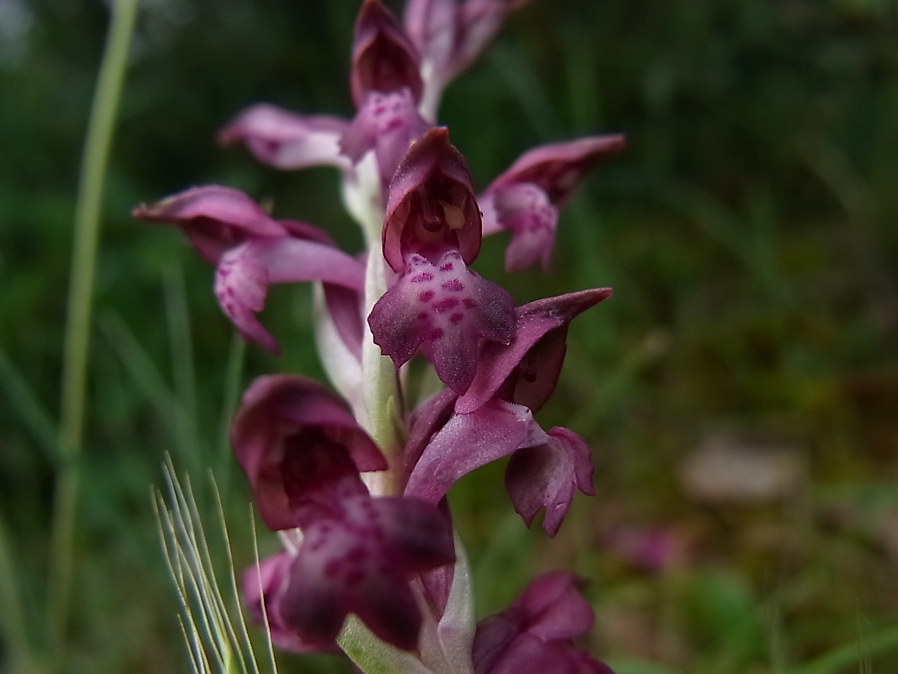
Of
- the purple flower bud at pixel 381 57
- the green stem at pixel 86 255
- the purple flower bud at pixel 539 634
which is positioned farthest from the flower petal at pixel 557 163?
the green stem at pixel 86 255

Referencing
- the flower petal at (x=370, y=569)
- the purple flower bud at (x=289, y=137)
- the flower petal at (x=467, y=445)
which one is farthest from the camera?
the purple flower bud at (x=289, y=137)

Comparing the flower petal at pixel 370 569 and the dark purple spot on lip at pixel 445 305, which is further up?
the dark purple spot on lip at pixel 445 305

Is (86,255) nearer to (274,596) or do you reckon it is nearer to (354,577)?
(274,596)

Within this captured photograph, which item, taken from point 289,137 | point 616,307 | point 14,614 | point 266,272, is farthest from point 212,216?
point 616,307

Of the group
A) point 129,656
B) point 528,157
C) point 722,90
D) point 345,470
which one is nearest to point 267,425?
point 345,470

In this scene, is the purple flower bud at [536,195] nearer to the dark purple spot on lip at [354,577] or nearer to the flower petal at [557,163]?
the flower petal at [557,163]

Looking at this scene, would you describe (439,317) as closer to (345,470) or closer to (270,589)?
(345,470)

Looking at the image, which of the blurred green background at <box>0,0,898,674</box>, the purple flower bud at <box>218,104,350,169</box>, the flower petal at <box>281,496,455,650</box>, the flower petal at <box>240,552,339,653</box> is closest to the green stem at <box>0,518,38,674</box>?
the blurred green background at <box>0,0,898,674</box>

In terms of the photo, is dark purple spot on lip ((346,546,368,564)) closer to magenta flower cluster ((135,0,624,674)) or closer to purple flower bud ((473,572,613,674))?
magenta flower cluster ((135,0,624,674))
